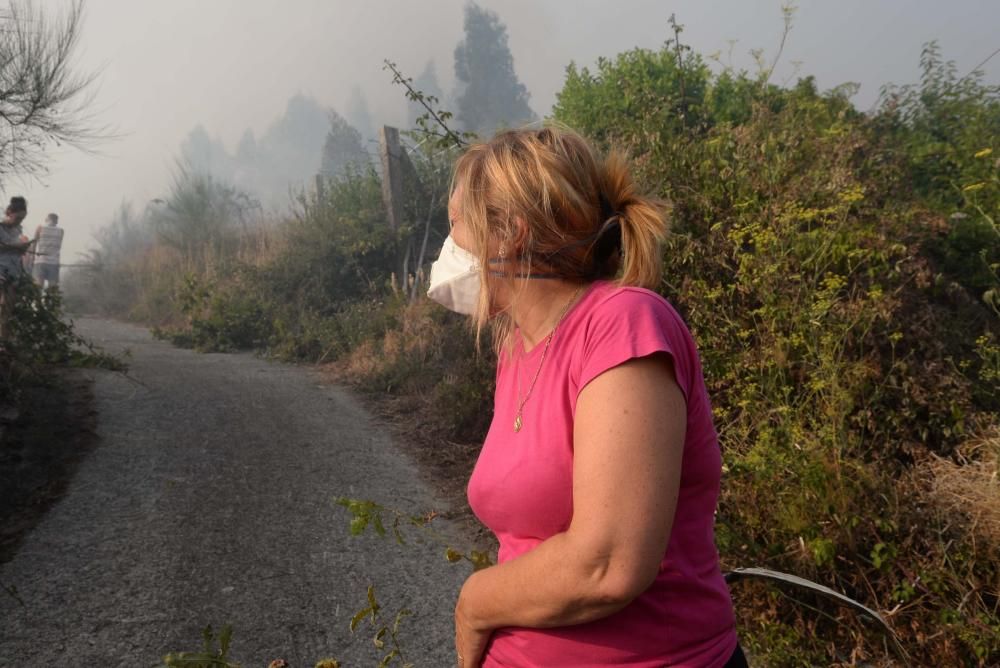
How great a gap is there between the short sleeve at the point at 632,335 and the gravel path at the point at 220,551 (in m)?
2.45

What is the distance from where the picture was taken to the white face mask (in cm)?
178

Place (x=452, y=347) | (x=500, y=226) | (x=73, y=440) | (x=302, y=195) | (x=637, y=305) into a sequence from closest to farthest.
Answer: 1. (x=637, y=305)
2. (x=500, y=226)
3. (x=73, y=440)
4. (x=452, y=347)
5. (x=302, y=195)

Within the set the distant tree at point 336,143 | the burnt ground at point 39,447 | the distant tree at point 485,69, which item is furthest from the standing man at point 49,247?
Answer: the distant tree at point 485,69

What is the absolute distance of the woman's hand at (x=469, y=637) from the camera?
4.99ft

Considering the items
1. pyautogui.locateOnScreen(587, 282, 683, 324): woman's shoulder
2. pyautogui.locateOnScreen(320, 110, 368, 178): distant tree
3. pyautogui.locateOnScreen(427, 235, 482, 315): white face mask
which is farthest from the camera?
pyautogui.locateOnScreen(320, 110, 368, 178): distant tree

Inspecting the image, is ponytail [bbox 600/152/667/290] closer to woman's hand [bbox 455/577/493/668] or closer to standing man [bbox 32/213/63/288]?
woman's hand [bbox 455/577/493/668]

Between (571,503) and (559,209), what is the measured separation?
21.6 inches

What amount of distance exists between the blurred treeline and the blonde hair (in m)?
2.10

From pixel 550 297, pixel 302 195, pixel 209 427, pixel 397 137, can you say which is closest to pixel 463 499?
pixel 209 427

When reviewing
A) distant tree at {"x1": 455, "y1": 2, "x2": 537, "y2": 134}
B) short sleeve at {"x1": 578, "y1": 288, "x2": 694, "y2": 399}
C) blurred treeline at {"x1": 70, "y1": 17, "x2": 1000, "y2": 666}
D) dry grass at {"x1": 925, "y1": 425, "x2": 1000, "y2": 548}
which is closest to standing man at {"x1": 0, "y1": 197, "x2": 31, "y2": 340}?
blurred treeline at {"x1": 70, "y1": 17, "x2": 1000, "y2": 666}

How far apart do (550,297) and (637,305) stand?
0.89 ft

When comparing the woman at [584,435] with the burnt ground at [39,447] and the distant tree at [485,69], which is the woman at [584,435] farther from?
the distant tree at [485,69]

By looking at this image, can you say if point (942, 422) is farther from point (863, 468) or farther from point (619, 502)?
point (619, 502)

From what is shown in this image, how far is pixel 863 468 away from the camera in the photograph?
3.46 metres
